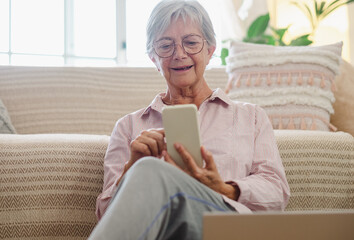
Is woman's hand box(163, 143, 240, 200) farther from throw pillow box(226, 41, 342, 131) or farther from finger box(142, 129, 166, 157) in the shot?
throw pillow box(226, 41, 342, 131)

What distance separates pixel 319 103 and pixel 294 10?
7.88ft

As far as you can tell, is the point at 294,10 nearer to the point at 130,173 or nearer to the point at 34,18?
the point at 34,18

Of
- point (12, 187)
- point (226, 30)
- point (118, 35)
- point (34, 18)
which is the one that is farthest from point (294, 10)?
point (12, 187)

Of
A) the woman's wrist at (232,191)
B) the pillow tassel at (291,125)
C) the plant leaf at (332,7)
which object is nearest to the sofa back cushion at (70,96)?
the pillow tassel at (291,125)

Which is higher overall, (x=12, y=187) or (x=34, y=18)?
(x=34, y=18)

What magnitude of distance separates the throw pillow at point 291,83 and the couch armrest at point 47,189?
30.3 inches

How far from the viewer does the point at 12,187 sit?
4.15 ft

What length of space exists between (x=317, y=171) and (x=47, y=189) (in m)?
0.78

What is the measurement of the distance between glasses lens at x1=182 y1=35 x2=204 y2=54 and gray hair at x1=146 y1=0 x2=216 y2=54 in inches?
1.3

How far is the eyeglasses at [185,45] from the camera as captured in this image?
132 cm

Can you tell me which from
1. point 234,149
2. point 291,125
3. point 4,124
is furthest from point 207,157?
point 4,124

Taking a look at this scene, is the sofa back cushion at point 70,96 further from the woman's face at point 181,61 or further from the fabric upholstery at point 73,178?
the woman's face at point 181,61

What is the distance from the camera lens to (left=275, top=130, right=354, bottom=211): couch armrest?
1.35m

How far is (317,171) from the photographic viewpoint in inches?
53.4
